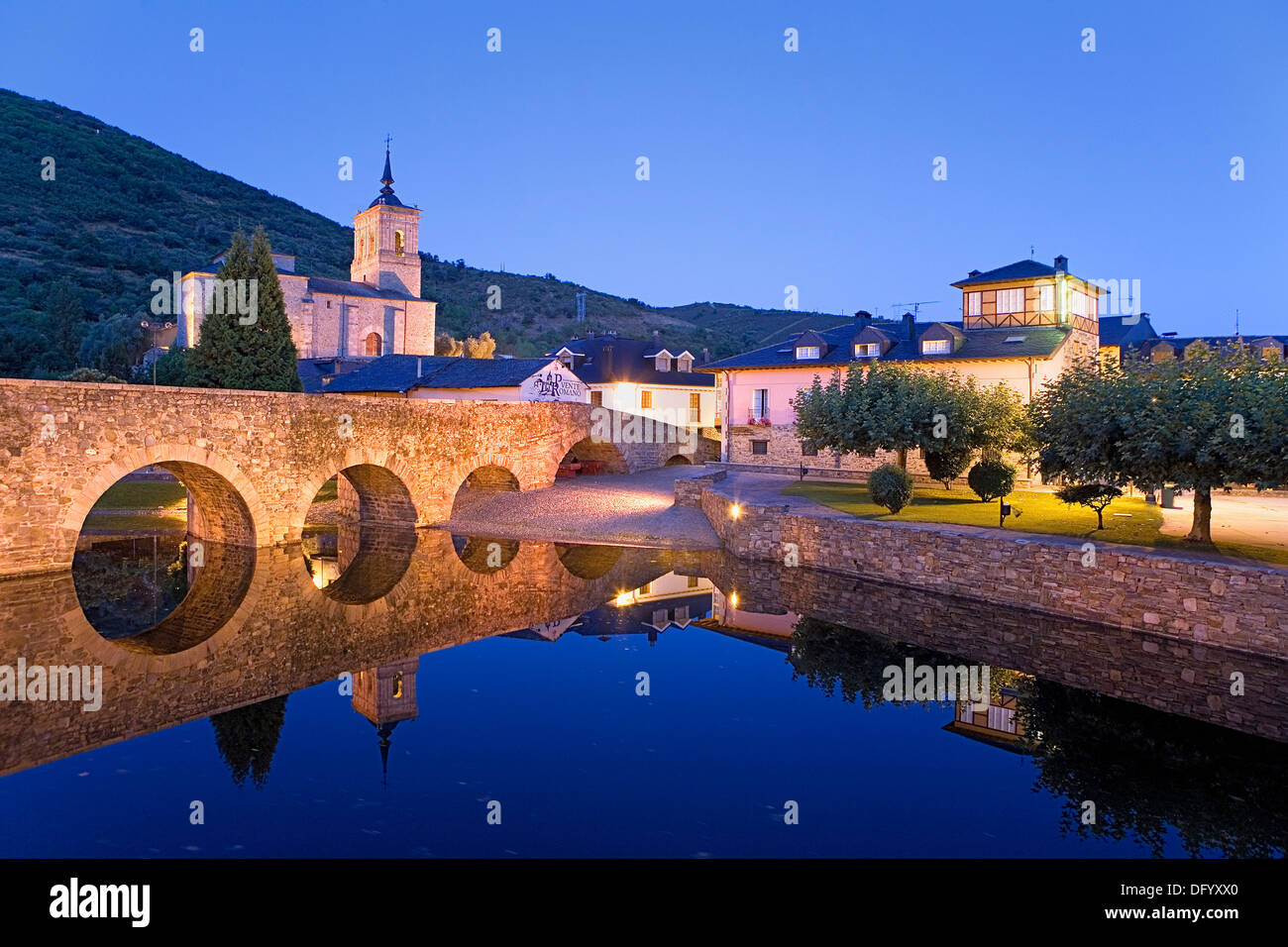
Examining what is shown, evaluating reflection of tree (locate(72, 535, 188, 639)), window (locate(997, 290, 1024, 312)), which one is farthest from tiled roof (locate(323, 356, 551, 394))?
window (locate(997, 290, 1024, 312))

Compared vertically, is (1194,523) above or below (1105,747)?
above

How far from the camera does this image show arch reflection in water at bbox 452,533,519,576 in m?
21.5

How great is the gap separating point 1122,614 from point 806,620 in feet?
17.9

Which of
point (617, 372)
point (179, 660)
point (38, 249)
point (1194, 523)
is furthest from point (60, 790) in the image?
point (38, 249)

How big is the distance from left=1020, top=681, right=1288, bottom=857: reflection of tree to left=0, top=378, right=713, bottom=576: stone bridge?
18.2 m

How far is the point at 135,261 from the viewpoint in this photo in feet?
221

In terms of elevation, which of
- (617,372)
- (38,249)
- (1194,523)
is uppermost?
(38,249)

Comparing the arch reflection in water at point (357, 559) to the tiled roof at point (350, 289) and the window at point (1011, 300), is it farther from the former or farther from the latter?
the tiled roof at point (350, 289)

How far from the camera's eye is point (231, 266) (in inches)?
1141

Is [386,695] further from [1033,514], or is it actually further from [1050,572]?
[1033,514]

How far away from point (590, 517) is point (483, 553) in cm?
433

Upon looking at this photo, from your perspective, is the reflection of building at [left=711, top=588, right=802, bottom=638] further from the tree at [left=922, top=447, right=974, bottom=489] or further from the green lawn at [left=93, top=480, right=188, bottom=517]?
the green lawn at [left=93, top=480, right=188, bottom=517]
